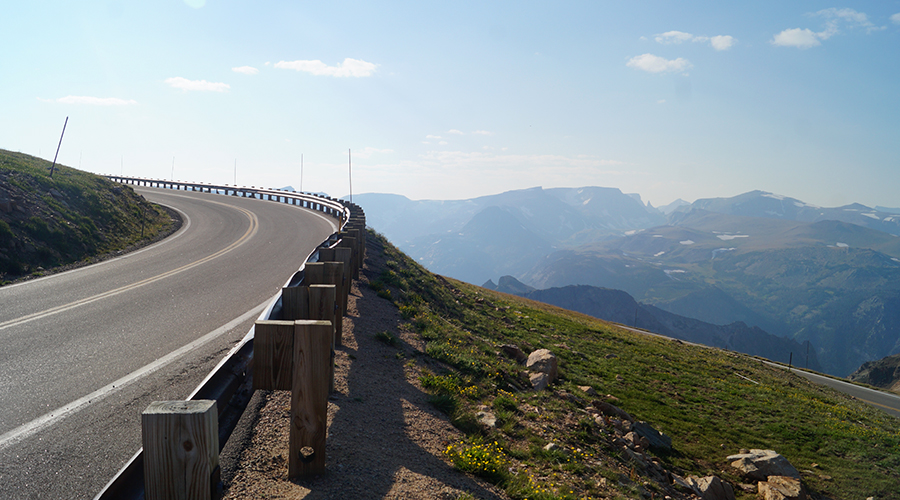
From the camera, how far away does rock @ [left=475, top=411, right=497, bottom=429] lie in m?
6.35

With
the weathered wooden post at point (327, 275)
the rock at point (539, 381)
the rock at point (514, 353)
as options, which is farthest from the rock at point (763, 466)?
the weathered wooden post at point (327, 275)

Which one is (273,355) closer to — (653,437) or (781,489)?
(653,437)

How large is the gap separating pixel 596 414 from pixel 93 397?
327 inches

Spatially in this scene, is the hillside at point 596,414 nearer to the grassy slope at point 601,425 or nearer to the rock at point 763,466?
the grassy slope at point 601,425

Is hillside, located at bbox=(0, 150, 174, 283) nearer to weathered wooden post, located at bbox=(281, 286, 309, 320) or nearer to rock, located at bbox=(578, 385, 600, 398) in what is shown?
weathered wooden post, located at bbox=(281, 286, 309, 320)

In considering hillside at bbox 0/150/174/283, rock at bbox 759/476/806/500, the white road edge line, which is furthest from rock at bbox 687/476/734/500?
hillside at bbox 0/150/174/283

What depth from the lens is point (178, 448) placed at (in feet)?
7.15

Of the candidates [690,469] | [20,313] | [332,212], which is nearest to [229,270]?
[20,313]

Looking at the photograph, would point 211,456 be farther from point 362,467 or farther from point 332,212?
point 332,212

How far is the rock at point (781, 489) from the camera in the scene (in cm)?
805

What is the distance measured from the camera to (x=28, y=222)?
13656 mm

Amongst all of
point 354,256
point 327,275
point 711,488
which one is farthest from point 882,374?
point 327,275

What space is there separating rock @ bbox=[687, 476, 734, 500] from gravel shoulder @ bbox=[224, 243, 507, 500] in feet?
16.7

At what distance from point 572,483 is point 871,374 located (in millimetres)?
110002
